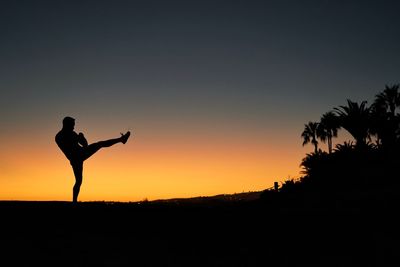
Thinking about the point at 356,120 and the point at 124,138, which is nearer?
the point at 124,138

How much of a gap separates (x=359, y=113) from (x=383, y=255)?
114ft

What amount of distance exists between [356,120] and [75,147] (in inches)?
1362

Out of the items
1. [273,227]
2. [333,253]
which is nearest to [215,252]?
[273,227]

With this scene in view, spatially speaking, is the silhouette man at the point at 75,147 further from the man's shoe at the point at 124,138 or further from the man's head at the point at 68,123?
the man's shoe at the point at 124,138

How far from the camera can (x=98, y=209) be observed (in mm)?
7695

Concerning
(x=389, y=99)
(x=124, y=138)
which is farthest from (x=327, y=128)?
(x=124, y=138)

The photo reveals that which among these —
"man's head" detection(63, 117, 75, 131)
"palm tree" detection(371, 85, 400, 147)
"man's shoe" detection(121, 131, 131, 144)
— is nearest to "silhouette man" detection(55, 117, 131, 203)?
"man's head" detection(63, 117, 75, 131)

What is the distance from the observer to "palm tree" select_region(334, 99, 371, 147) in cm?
3812

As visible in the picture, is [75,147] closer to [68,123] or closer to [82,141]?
[82,141]

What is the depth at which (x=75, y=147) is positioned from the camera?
8727 mm

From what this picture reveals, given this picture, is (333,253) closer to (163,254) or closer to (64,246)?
(163,254)

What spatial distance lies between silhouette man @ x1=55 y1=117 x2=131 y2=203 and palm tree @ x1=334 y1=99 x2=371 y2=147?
33.8m

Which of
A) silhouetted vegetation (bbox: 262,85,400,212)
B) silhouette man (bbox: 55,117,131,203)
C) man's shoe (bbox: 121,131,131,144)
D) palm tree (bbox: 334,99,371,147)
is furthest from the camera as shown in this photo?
palm tree (bbox: 334,99,371,147)

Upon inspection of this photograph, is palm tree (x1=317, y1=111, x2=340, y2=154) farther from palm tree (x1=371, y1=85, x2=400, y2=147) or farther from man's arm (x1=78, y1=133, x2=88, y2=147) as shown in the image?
man's arm (x1=78, y1=133, x2=88, y2=147)
